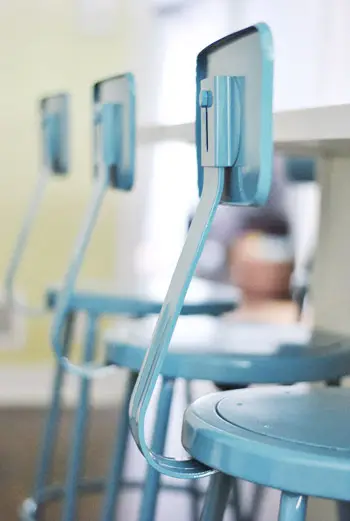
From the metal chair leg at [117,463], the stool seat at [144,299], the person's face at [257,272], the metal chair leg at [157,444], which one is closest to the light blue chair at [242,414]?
the metal chair leg at [157,444]

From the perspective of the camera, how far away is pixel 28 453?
2.69 meters

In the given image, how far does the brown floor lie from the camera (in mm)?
2238

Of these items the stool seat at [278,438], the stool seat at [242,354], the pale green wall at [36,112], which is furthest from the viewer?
the pale green wall at [36,112]

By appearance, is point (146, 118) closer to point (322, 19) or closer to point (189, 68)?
point (189, 68)

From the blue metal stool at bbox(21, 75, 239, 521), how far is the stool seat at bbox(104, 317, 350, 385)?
12cm

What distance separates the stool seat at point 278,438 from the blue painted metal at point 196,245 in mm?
31

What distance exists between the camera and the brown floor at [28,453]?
2.24m

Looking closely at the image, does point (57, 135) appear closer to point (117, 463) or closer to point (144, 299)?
point (144, 299)

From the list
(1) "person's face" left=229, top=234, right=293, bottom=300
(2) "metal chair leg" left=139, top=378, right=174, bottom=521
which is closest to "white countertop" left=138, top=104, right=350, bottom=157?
(2) "metal chair leg" left=139, top=378, right=174, bottom=521

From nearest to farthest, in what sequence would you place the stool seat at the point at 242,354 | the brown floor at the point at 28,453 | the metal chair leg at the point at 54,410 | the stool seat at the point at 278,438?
the stool seat at the point at 278,438 → the stool seat at the point at 242,354 → the metal chair leg at the point at 54,410 → the brown floor at the point at 28,453

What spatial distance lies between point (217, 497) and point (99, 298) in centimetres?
93

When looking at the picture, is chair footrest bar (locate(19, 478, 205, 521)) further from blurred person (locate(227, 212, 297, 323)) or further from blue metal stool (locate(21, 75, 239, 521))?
blurred person (locate(227, 212, 297, 323))

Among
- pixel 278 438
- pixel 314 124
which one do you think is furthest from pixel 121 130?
pixel 278 438

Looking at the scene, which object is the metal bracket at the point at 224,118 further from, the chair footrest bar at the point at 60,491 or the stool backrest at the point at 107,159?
the chair footrest bar at the point at 60,491
